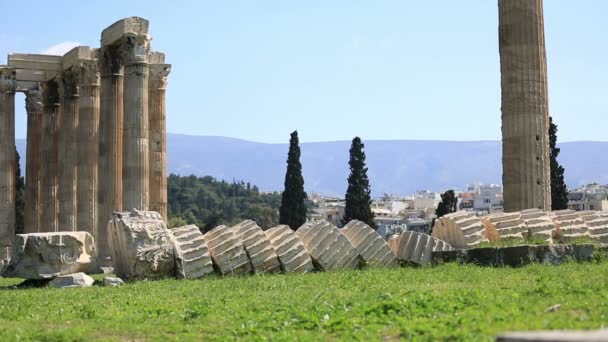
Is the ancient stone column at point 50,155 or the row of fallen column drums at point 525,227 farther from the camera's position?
the ancient stone column at point 50,155

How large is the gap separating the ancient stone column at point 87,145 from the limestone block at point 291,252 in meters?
19.4

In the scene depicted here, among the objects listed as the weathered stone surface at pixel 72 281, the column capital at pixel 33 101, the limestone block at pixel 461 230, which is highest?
the column capital at pixel 33 101

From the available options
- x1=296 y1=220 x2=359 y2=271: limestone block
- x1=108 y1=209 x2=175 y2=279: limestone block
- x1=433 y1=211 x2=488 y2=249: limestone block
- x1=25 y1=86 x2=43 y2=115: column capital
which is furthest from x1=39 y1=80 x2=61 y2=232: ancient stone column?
x1=433 y1=211 x2=488 y2=249: limestone block

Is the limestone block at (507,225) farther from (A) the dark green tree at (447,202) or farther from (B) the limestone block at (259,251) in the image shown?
(A) the dark green tree at (447,202)

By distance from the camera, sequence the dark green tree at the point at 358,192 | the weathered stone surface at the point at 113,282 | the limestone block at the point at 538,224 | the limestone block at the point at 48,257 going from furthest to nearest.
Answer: the dark green tree at the point at 358,192
the limestone block at the point at 48,257
the limestone block at the point at 538,224
the weathered stone surface at the point at 113,282

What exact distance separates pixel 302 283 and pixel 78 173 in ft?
82.1

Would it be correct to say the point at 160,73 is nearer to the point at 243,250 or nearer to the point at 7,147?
the point at 7,147

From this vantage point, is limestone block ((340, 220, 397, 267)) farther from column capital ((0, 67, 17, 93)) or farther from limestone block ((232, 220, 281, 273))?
column capital ((0, 67, 17, 93))

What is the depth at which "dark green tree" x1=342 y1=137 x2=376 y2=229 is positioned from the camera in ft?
213

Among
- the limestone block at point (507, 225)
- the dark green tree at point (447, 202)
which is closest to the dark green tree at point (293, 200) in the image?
the dark green tree at point (447, 202)

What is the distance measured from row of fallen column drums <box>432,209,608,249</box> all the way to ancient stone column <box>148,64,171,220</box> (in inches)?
766

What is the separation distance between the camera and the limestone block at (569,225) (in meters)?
21.8

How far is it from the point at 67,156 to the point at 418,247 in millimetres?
24483

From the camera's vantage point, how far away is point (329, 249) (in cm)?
2208
